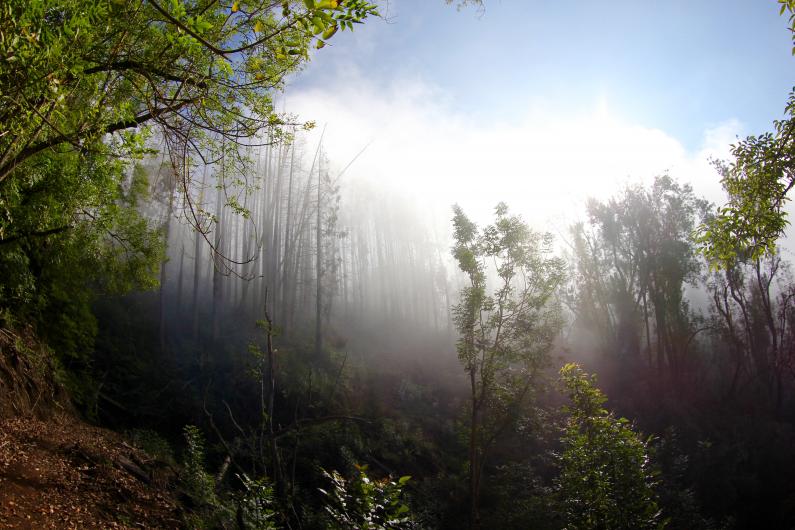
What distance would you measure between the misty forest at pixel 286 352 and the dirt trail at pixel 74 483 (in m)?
0.03

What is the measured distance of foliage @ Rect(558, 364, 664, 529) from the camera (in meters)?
4.36

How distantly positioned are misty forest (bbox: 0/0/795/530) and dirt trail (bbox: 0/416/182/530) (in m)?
0.03

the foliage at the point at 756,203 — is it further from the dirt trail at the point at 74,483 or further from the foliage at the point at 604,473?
the dirt trail at the point at 74,483

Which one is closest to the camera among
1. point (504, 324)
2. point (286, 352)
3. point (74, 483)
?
point (74, 483)

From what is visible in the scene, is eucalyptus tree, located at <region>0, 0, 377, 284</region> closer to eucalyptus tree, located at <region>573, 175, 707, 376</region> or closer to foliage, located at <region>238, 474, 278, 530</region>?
foliage, located at <region>238, 474, 278, 530</region>

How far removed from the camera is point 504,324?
9.13 m

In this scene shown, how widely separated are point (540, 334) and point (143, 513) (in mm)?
7885

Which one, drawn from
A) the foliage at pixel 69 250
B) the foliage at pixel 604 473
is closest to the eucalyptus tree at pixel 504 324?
the foliage at pixel 604 473

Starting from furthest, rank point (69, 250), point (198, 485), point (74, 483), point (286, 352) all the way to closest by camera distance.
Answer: point (286, 352)
point (69, 250)
point (198, 485)
point (74, 483)

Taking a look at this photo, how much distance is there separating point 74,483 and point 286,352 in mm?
12832

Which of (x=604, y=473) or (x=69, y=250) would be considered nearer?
(x=604, y=473)

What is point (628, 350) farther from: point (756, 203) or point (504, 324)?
point (756, 203)

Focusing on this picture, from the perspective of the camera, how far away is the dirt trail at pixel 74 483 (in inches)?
162

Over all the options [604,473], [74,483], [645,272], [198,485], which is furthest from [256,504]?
[645,272]
